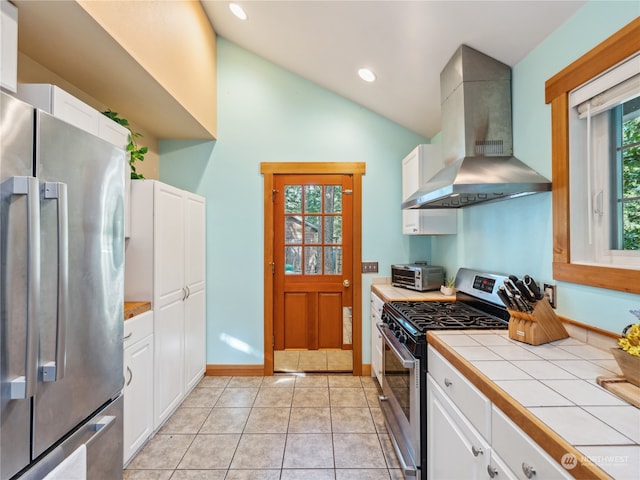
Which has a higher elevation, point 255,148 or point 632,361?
point 255,148

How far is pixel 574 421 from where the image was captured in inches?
30.6

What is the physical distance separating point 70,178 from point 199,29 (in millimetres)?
2176

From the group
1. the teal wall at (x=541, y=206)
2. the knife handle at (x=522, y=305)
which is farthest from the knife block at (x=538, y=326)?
the teal wall at (x=541, y=206)

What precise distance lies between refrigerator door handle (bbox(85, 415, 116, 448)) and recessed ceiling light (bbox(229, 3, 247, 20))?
2823 mm

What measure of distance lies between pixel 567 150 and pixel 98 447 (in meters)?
2.36

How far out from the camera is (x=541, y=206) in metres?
1.64

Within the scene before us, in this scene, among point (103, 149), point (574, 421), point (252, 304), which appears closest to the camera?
point (574, 421)

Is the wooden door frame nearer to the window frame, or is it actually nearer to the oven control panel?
the oven control panel

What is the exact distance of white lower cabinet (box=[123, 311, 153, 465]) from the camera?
5.94ft

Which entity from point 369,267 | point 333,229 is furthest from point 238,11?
point 369,267

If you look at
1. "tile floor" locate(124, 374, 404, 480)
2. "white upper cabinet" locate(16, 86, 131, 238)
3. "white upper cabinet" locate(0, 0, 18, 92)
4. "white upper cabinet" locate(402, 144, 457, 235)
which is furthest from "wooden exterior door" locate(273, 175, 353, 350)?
"white upper cabinet" locate(0, 0, 18, 92)

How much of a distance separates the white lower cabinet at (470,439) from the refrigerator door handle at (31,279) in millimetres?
1344

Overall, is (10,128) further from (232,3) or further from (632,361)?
(232,3)

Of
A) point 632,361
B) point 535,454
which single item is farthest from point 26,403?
point 632,361
